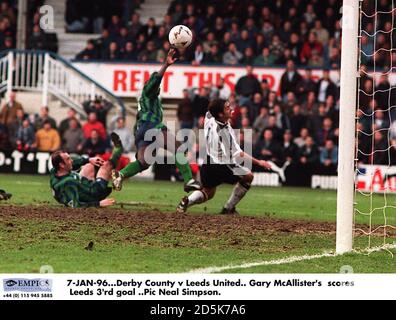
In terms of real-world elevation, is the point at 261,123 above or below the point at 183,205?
above

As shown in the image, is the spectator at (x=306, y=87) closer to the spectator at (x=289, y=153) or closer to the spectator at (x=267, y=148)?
the spectator at (x=267, y=148)

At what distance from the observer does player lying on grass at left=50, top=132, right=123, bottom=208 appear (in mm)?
14750

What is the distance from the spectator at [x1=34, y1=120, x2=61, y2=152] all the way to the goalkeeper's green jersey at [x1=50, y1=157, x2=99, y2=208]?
1026cm

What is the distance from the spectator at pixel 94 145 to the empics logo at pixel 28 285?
16279 millimetres

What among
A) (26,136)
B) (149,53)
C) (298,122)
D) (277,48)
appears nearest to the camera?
(298,122)

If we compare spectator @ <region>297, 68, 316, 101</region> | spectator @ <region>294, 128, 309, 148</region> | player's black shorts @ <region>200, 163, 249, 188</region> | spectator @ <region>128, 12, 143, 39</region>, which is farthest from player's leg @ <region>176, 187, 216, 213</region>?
spectator @ <region>128, 12, 143, 39</region>

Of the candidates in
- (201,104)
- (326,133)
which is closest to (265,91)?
(201,104)

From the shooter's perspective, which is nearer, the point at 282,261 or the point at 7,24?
the point at 282,261

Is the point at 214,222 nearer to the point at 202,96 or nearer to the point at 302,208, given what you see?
the point at 302,208

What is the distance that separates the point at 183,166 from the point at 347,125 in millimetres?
5551

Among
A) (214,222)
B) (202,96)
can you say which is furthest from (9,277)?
(202,96)

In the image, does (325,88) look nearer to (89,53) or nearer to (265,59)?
(265,59)

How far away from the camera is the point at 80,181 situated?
49.2 ft

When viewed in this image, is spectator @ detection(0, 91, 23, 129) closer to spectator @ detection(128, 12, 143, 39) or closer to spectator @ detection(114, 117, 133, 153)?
spectator @ detection(114, 117, 133, 153)
